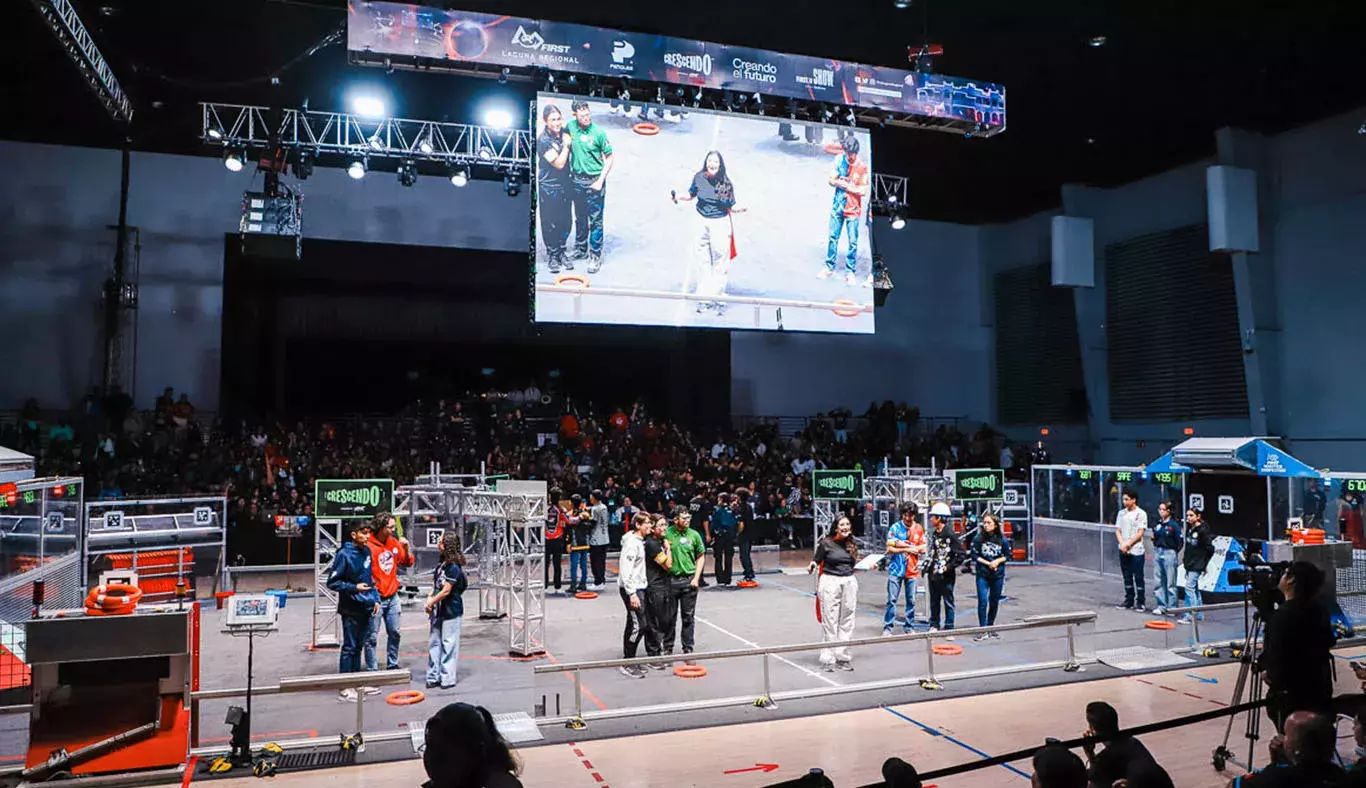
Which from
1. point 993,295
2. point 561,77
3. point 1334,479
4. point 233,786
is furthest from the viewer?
point 993,295

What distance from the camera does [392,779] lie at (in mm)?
6535

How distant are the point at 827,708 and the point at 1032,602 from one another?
775 cm

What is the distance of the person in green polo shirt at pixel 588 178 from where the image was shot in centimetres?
1498

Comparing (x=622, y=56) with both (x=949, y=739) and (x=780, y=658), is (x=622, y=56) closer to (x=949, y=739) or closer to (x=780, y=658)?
(x=780, y=658)

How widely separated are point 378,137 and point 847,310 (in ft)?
32.4

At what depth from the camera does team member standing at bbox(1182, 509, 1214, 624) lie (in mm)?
12570

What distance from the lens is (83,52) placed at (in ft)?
45.3

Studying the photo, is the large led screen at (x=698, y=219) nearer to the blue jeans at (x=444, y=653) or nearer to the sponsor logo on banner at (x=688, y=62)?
the sponsor logo on banner at (x=688, y=62)

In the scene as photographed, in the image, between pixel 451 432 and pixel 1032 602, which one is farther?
pixel 451 432

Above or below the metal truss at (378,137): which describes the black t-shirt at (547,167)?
below

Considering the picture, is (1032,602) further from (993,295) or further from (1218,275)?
(993,295)

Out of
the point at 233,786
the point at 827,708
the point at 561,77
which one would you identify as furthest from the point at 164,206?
the point at 827,708

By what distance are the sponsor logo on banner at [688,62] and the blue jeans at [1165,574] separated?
10.5 metres

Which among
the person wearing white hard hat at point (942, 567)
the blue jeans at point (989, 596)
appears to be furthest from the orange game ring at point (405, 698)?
the blue jeans at point (989, 596)
